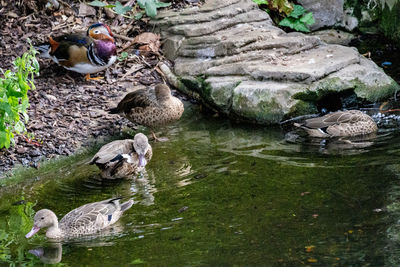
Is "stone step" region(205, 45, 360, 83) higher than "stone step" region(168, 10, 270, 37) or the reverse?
the reverse

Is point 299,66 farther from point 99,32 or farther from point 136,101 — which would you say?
point 99,32

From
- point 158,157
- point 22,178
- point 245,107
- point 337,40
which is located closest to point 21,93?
point 22,178

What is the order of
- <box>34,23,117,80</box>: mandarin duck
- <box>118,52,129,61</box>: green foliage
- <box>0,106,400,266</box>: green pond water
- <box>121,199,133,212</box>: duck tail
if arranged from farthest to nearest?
<box>118,52,129,61</box>: green foliage < <box>34,23,117,80</box>: mandarin duck < <box>121,199,133,212</box>: duck tail < <box>0,106,400,266</box>: green pond water

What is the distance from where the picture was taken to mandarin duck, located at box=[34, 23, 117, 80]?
9.55 meters

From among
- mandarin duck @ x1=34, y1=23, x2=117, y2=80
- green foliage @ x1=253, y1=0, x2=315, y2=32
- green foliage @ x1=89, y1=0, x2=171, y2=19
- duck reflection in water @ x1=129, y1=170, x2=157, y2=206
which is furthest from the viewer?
green foliage @ x1=253, y1=0, x2=315, y2=32

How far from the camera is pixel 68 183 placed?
742cm

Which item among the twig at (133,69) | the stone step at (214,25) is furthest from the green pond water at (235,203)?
the stone step at (214,25)

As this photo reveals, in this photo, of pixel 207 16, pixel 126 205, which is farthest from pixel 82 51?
pixel 126 205

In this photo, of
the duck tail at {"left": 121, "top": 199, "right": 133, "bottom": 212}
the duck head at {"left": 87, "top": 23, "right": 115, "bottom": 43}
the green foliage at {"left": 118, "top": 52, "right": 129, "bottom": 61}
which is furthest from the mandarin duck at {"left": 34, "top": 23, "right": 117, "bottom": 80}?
the duck tail at {"left": 121, "top": 199, "right": 133, "bottom": 212}

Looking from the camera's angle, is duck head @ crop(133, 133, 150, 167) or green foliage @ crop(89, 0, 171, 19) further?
green foliage @ crop(89, 0, 171, 19)

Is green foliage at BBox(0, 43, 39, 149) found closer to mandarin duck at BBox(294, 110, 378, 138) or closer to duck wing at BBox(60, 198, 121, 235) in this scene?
duck wing at BBox(60, 198, 121, 235)

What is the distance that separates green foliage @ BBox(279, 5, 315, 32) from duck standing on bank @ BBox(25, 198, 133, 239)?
6528 mm

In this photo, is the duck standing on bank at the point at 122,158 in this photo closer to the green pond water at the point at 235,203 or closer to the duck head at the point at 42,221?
the green pond water at the point at 235,203

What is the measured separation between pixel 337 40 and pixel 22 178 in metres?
6.93
